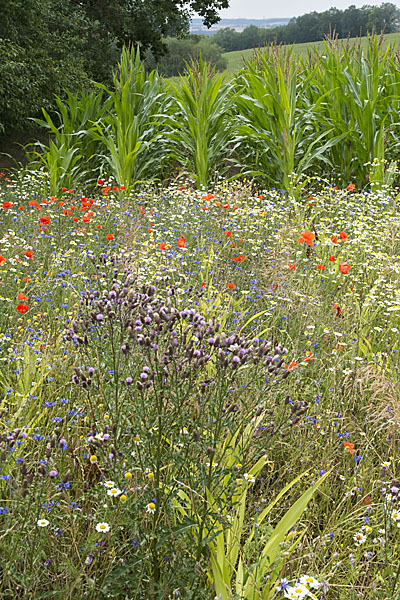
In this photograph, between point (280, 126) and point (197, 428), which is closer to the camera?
point (197, 428)

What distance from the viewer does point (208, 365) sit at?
2.38 meters

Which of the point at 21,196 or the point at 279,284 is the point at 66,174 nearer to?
the point at 21,196

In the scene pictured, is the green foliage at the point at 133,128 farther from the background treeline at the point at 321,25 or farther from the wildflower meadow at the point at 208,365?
the background treeline at the point at 321,25

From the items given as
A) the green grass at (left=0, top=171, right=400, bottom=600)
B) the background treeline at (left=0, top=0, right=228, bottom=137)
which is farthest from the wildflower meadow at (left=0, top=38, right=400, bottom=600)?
the background treeline at (left=0, top=0, right=228, bottom=137)

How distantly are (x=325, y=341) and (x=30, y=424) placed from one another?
5.74ft

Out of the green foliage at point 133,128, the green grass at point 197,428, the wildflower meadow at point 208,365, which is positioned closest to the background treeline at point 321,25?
the green foliage at point 133,128

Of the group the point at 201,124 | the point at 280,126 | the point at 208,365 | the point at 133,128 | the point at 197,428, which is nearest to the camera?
the point at 197,428

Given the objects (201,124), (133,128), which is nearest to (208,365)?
(201,124)

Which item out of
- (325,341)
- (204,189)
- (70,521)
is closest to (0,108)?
(204,189)

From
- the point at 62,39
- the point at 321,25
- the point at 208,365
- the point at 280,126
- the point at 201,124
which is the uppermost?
the point at 321,25

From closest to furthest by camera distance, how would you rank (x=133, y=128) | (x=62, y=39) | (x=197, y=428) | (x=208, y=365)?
(x=197, y=428) < (x=208, y=365) < (x=133, y=128) < (x=62, y=39)

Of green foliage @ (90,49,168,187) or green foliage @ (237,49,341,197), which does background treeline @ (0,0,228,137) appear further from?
green foliage @ (237,49,341,197)

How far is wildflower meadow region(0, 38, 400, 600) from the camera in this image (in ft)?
5.16

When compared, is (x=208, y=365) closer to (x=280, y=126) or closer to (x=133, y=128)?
(x=280, y=126)
